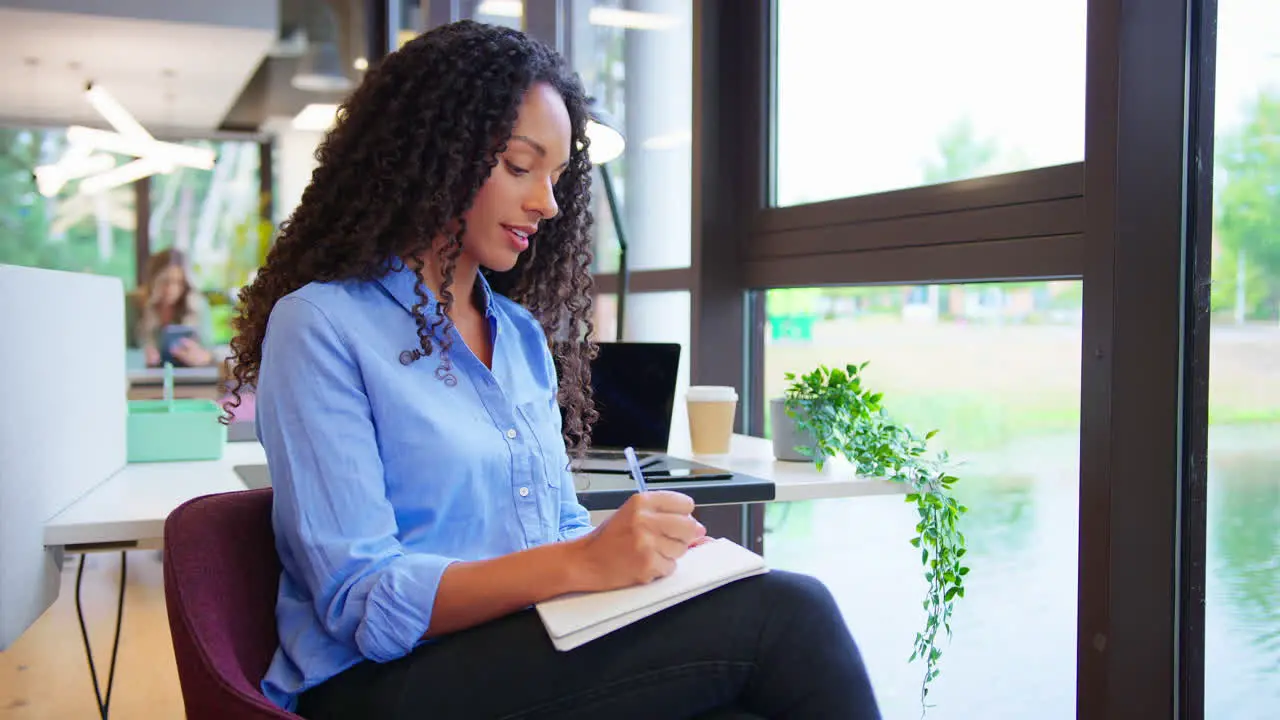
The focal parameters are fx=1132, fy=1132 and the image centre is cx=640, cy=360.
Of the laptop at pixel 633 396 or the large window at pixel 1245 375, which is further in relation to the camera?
the laptop at pixel 633 396

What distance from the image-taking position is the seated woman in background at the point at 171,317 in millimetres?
6047

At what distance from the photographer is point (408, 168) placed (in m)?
1.32

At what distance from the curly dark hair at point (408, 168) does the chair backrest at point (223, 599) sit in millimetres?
219

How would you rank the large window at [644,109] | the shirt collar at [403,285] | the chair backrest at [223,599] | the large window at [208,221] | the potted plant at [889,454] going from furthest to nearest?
the large window at [208,221]
the large window at [644,109]
the potted plant at [889,454]
the shirt collar at [403,285]
the chair backrest at [223,599]

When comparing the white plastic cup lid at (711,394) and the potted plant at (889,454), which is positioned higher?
the white plastic cup lid at (711,394)

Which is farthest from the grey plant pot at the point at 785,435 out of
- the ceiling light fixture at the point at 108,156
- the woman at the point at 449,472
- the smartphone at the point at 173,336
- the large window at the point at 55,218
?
the large window at the point at 55,218

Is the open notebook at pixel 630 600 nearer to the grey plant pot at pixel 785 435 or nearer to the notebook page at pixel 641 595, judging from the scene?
the notebook page at pixel 641 595

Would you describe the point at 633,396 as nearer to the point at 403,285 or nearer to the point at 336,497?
the point at 403,285

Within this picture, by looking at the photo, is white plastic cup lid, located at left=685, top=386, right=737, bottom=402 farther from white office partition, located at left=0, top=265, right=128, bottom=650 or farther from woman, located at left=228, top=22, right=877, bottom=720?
white office partition, located at left=0, top=265, right=128, bottom=650

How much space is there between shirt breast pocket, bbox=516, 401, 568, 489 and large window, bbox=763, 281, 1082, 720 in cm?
84

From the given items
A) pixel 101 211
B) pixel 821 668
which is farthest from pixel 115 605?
pixel 101 211

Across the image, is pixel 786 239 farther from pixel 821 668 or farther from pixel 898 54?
pixel 821 668

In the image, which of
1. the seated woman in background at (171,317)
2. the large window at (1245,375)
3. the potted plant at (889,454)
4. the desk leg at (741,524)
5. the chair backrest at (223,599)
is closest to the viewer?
the chair backrest at (223,599)

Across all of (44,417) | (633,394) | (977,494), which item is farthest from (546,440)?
(977,494)
